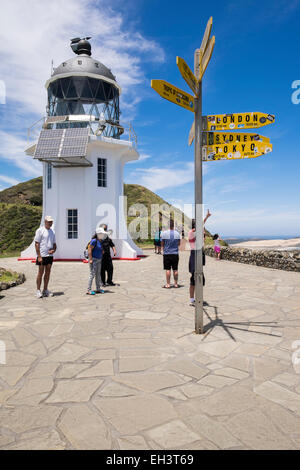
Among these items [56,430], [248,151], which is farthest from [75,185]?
[56,430]

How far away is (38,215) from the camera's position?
27812 millimetres

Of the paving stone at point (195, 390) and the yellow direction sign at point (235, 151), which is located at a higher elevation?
the yellow direction sign at point (235, 151)

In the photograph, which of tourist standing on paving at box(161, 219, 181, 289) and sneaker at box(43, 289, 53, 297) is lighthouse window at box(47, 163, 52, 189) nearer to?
sneaker at box(43, 289, 53, 297)

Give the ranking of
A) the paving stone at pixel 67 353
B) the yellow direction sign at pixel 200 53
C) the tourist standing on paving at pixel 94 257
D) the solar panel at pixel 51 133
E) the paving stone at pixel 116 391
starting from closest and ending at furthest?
the paving stone at pixel 116 391
the paving stone at pixel 67 353
the yellow direction sign at pixel 200 53
the tourist standing on paving at pixel 94 257
the solar panel at pixel 51 133

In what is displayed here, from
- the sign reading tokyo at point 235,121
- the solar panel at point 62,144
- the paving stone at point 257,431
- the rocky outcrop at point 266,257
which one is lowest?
the paving stone at point 257,431

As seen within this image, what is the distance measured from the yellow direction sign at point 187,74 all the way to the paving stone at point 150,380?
A: 3.80m

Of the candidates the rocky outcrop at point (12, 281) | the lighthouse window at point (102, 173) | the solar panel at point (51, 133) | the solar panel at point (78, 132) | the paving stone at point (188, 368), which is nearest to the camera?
the paving stone at point (188, 368)

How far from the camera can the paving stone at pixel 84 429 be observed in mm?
2254

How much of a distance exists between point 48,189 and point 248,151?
14.4m

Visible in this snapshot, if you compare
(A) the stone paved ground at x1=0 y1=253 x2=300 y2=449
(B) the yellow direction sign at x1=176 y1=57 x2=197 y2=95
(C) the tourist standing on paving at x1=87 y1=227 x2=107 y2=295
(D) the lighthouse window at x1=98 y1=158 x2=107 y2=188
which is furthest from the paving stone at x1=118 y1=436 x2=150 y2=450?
(D) the lighthouse window at x1=98 y1=158 x2=107 y2=188

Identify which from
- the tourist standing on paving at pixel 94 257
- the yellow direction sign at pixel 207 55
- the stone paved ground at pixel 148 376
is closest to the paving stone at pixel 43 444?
the stone paved ground at pixel 148 376

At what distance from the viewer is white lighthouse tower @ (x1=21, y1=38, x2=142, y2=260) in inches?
Answer: 624

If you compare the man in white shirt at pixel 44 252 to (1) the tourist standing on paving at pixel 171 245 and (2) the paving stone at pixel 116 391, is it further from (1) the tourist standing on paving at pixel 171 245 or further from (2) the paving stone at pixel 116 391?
(2) the paving stone at pixel 116 391
